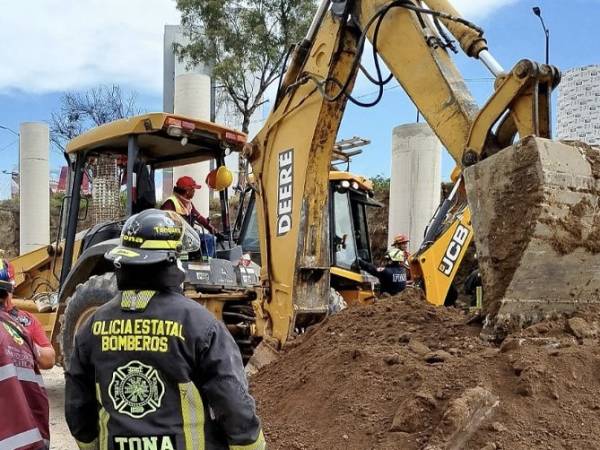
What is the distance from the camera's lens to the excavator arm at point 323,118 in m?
4.36

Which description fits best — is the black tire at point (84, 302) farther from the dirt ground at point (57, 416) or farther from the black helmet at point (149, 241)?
the black helmet at point (149, 241)

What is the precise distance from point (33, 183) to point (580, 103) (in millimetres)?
17575

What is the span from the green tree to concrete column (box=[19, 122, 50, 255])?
5.27 metres

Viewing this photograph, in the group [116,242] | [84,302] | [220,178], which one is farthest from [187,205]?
[84,302]

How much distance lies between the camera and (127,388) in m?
2.22

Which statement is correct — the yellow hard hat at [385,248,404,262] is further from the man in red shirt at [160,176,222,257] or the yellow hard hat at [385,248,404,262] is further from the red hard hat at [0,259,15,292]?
the red hard hat at [0,259,15,292]

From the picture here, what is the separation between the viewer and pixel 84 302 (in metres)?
5.52

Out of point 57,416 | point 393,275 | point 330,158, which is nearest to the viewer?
point 330,158

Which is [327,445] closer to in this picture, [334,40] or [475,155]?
[475,155]

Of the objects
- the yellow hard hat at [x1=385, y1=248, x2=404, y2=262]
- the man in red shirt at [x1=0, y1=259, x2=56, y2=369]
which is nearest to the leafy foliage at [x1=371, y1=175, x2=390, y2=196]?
the yellow hard hat at [x1=385, y1=248, x2=404, y2=262]

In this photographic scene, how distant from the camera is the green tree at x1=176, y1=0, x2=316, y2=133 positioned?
19.2 m

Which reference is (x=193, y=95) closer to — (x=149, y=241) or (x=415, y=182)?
(x=415, y=182)

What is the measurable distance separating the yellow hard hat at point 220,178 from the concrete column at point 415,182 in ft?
34.0

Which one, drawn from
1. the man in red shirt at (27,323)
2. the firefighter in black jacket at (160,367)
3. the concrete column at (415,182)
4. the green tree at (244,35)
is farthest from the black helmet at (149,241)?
the green tree at (244,35)
